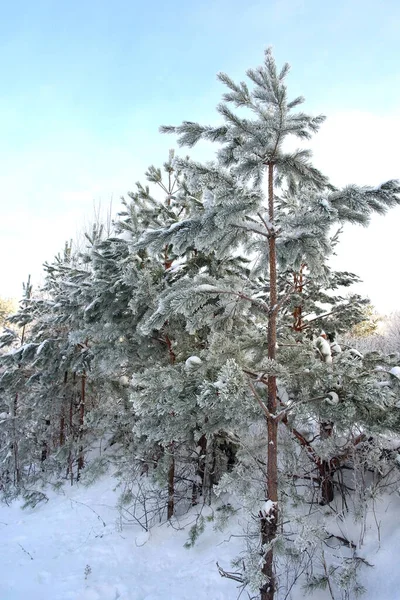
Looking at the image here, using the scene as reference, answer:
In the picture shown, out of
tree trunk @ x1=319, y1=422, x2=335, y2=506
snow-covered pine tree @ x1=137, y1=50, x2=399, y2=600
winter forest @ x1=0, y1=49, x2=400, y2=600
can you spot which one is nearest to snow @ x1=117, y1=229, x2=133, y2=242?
winter forest @ x1=0, y1=49, x2=400, y2=600

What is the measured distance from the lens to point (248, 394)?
3930mm

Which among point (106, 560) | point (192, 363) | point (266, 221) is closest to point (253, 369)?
point (192, 363)

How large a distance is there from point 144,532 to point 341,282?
6.78 meters

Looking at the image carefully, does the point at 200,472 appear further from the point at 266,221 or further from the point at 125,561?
the point at 266,221

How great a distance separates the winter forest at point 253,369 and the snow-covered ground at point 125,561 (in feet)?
0.16

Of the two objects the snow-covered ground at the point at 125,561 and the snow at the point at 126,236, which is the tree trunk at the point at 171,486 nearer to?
the snow-covered ground at the point at 125,561

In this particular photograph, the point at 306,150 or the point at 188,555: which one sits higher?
the point at 306,150

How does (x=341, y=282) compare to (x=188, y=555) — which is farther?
(x=341, y=282)

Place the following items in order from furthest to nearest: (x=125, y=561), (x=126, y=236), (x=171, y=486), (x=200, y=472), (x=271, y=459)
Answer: (x=200, y=472)
(x=126, y=236)
(x=171, y=486)
(x=125, y=561)
(x=271, y=459)

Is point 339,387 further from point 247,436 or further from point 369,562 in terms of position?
point 247,436

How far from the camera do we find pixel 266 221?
386 centimetres

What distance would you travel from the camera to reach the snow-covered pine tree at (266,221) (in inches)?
133

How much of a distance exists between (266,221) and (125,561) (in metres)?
5.96

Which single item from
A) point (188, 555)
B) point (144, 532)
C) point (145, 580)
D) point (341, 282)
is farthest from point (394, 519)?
point (341, 282)
